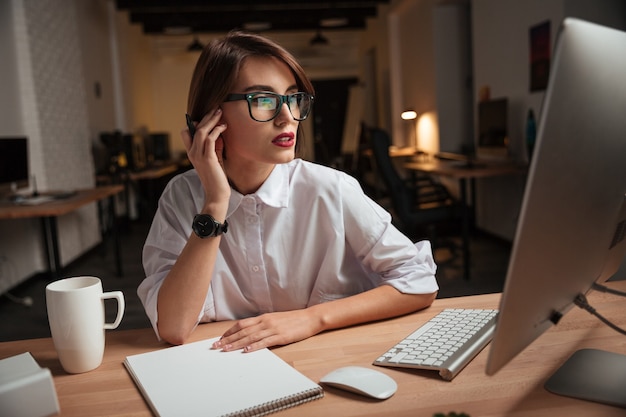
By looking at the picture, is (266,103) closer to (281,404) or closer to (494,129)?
(281,404)

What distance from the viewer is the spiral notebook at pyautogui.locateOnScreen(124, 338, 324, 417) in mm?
733

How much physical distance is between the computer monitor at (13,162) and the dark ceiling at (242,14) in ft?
16.7

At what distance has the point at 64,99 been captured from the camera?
18.1 ft

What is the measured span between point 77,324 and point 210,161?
42 centimetres

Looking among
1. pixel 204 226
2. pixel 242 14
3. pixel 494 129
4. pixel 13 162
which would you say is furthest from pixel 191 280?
pixel 242 14

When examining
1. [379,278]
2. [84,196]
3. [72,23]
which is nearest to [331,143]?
[72,23]

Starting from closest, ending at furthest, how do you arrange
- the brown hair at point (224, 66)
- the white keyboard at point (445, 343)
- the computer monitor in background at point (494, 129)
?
1. the white keyboard at point (445, 343)
2. the brown hair at point (224, 66)
3. the computer monitor in background at point (494, 129)

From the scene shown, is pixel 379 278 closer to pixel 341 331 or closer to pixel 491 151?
pixel 341 331

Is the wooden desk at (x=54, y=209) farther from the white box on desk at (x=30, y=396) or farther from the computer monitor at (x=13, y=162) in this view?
the white box on desk at (x=30, y=396)

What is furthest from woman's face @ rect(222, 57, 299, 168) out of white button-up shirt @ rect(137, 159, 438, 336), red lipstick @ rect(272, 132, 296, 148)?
white button-up shirt @ rect(137, 159, 438, 336)

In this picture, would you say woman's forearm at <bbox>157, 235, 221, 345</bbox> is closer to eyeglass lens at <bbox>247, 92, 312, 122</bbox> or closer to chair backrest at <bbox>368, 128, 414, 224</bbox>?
eyeglass lens at <bbox>247, 92, 312, 122</bbox>

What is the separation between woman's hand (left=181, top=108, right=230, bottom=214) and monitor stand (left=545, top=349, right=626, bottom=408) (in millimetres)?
665

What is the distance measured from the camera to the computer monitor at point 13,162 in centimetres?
379

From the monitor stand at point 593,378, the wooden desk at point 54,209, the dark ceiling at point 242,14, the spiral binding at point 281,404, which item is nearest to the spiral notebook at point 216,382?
the spiral binding at point 281,404
